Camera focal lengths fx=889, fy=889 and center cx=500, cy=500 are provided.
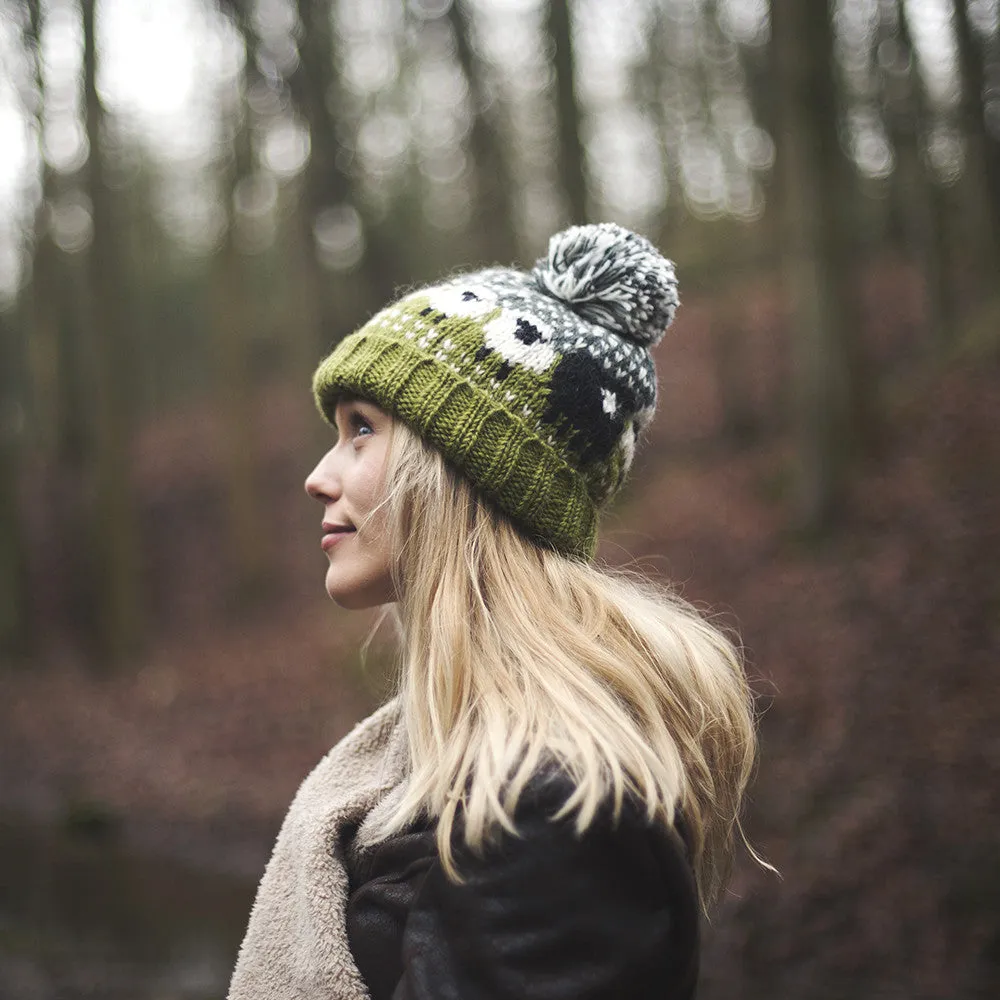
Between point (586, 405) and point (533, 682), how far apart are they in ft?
2.10

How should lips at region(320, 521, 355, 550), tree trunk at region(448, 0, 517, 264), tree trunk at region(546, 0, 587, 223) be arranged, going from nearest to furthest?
lips at region(320, 521, 355, 550) → tree trunk at region(546, 0, 587, 223) → tree trunk at region(448, 0, 517, 264)

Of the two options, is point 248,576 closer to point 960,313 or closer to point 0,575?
point 0,575

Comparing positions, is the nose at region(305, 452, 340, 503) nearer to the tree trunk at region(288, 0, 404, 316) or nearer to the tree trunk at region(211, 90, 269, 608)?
the tree trunk at region(288, 0, 404, 316)

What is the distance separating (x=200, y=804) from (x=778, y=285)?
49.2ft

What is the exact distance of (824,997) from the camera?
4055 mm

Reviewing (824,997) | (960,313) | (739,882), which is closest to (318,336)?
(739,882)

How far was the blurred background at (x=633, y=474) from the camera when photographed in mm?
5098

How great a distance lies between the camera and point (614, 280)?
2.07 meters

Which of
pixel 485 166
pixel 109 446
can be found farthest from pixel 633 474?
pixel 109 446

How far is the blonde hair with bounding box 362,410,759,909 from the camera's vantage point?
1522 mm

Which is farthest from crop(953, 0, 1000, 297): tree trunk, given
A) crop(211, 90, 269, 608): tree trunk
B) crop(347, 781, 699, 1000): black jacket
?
crop(347, 781, 699, 1000): black jacket

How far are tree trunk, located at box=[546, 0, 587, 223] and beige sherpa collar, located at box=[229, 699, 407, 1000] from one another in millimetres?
7858

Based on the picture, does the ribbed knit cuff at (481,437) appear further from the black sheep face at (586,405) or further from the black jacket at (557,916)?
the black jacket at (557,916)

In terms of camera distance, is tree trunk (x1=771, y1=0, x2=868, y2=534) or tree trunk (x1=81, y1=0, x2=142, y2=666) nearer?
tree trunk (x1=771, y1=0, x2=868, y2=534)
